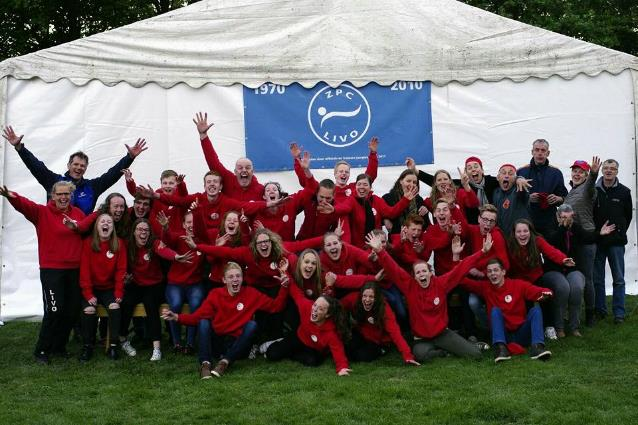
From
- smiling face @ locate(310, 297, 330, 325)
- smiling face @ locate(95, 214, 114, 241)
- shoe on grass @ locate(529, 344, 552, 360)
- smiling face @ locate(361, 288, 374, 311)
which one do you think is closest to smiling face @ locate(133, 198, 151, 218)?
smiling face @ locate(95, 214, 114, 241)

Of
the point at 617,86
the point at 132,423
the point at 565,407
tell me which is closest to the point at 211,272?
the point at 132,423

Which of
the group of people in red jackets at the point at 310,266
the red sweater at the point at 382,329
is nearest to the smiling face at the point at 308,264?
the group of people in red jackets at the point at 310,266

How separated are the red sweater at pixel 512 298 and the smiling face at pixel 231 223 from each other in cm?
212

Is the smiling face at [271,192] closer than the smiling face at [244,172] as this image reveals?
Yes

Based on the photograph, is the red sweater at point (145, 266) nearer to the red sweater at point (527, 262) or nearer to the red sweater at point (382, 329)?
the red sweater at point (382, 329)

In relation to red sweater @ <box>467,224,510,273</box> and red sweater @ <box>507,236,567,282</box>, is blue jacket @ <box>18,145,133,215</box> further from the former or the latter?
red sweater @ <box>507,236,567,282</box>

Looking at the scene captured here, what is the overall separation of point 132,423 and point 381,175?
14.3ft

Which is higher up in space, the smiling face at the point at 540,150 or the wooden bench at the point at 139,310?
the smiling face at the point at 540,150

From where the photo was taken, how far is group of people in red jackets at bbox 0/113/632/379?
638cm

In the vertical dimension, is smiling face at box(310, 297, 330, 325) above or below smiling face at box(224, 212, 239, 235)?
below

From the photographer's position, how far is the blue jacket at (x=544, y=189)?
24.4 feet

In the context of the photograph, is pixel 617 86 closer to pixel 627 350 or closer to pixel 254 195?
pixel 627 350

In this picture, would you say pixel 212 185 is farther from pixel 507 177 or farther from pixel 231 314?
pixel 507 177

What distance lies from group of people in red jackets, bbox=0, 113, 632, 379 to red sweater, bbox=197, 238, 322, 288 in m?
0.01
